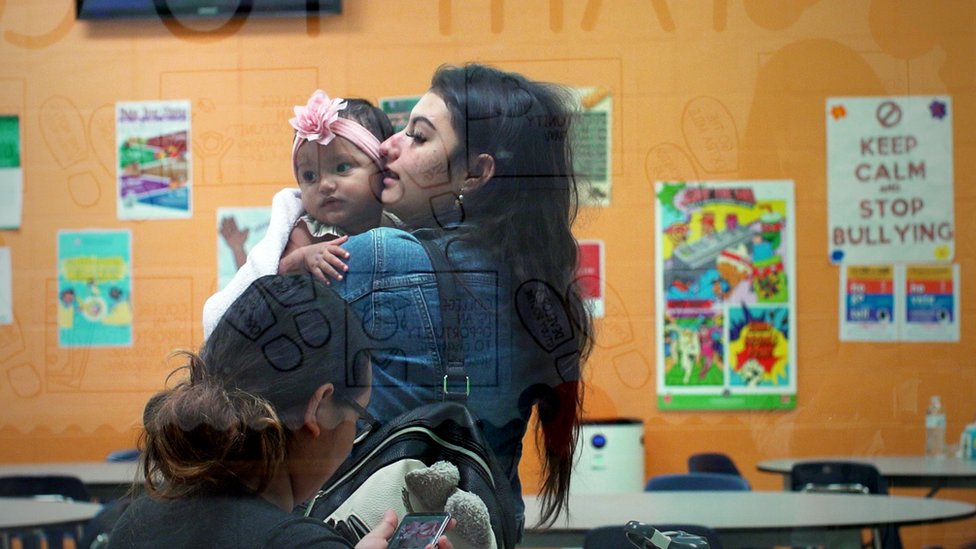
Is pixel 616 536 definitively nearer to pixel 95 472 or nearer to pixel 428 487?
pixel 428 487

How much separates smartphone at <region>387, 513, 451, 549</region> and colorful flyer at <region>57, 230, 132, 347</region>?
0.48 m

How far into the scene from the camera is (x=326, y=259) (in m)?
1.42

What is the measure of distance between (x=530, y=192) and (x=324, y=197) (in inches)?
10.9

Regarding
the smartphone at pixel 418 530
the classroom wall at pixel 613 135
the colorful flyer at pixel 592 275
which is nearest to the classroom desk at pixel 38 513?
the classroom wall at pixel 613 135

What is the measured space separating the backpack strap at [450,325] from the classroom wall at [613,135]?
0.56 ft

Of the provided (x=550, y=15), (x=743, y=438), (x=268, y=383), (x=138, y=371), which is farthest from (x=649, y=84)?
(x=138, y=371)

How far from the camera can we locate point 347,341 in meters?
1.46

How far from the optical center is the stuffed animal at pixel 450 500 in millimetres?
1443

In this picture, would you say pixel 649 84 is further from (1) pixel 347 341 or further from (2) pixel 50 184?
(2) pixel 50 184

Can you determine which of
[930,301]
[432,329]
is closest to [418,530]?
[432,329]

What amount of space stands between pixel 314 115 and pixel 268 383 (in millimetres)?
357

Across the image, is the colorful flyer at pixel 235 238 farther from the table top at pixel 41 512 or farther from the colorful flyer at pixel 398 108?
the table top at pixel 41 512

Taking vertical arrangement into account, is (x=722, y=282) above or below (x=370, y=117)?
below

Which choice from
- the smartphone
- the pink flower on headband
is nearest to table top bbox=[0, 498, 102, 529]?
the smartphone
